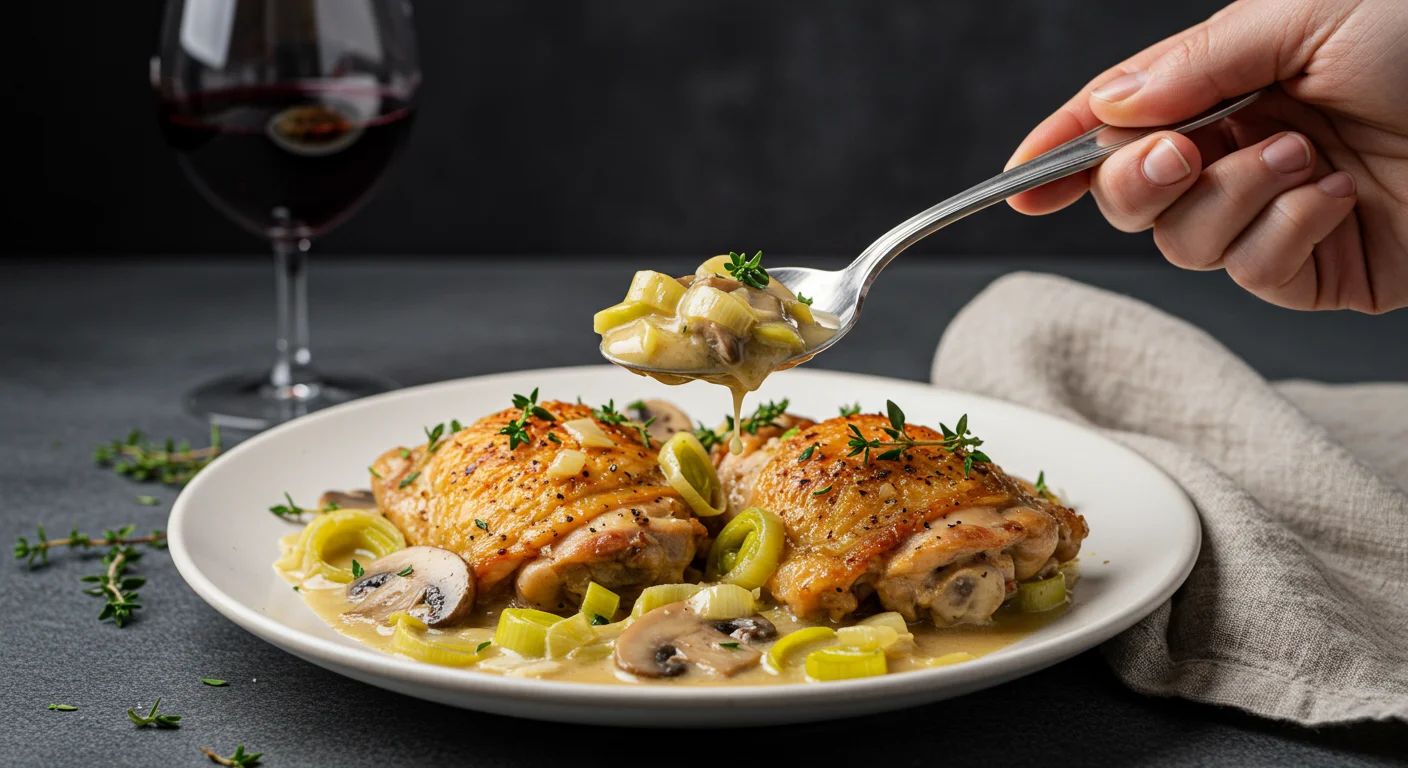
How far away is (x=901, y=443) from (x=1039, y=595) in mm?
498

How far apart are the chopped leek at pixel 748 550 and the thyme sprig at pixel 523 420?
22.7 inches

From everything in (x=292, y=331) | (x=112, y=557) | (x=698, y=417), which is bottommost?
(x=112, y=557)

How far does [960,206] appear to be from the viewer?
136 inches

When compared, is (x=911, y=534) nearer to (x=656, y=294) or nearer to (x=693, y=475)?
(x=693, y=475)

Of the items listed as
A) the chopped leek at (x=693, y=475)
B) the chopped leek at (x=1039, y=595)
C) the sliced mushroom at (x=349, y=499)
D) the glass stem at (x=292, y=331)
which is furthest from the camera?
the glass stem at (x=292, y=331)

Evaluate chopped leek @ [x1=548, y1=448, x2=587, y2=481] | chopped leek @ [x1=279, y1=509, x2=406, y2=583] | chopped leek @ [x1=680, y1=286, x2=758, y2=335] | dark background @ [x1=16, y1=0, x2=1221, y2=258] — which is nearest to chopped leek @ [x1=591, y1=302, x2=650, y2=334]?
chopped leek @ [x1=680, y1=286, x2=758, y2=335]

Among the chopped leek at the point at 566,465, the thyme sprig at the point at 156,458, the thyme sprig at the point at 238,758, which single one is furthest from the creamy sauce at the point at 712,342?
the thyme sprig at the point at 156,458

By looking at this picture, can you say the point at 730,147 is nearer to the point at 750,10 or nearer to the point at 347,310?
the point at 750,10

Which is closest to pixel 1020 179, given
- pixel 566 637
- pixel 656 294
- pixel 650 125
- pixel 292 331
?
pixel 656 294

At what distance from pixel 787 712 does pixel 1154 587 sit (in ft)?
3.29

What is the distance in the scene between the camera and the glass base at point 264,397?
526cm

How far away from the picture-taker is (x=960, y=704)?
2916mm

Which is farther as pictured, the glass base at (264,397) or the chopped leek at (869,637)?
the glass base at (264,397)

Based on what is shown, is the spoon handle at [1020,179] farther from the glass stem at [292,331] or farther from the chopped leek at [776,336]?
the glass stem at [292,331]
